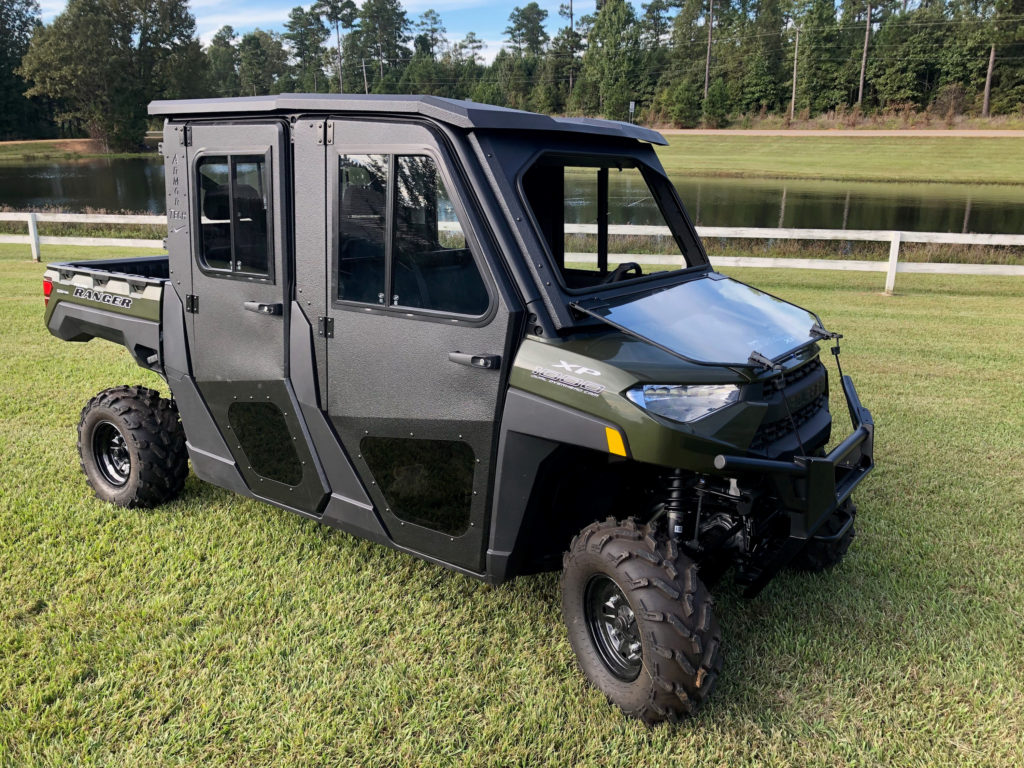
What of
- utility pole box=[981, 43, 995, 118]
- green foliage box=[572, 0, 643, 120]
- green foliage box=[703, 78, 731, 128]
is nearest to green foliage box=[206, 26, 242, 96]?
green foliage box=[572, 0, 643, 120]

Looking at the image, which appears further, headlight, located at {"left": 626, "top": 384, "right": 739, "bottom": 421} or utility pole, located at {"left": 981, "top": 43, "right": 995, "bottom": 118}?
utility pole, located at {"left": 981, "top": 43, "right": 995, "bottom": 118}

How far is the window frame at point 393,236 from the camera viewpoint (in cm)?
307

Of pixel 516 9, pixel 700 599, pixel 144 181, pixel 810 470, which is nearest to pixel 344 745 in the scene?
pixel 700 599

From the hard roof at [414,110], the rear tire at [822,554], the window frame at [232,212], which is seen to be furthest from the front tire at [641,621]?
the window frame at [232,212]

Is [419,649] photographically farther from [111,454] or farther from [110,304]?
[110,304]

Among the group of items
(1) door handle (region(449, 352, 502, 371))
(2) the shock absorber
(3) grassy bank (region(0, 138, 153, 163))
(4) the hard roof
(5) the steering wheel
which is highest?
(3) grassy bank (region(0, 138, 153, 163))

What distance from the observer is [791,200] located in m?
42.7

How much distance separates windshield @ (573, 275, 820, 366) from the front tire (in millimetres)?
742

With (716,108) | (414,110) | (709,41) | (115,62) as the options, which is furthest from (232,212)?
(709,41)

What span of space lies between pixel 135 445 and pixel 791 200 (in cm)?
4322

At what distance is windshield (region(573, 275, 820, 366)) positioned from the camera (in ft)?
10.0

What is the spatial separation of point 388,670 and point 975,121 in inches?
3040

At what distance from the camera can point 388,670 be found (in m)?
3.26

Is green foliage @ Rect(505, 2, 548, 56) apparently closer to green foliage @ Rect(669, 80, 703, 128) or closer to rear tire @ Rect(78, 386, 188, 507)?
green foliage @ Rect(669, 80, 703, 128)
